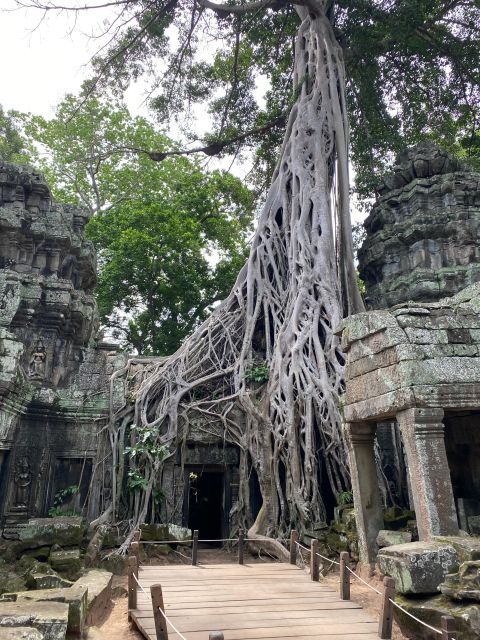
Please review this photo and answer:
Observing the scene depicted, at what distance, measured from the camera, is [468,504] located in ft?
15.8

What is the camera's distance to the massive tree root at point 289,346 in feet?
22.2

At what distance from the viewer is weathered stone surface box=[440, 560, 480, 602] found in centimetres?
283

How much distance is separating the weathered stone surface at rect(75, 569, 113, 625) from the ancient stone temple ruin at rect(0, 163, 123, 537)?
7.14ft

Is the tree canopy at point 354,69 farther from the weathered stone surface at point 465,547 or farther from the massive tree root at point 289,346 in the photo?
the weathered stone surface at point 465,547

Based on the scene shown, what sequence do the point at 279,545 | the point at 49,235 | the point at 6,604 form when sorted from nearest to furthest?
1. the point at 6,604
2. the point at 279,545
3. the point at 49,235

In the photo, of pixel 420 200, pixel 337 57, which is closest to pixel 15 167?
pixel 337 57

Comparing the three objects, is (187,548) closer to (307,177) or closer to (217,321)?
(217,321)

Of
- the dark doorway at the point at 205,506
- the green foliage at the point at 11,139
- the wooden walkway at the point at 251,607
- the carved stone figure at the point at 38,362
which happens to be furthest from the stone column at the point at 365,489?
the green foliage at the point at 11,139

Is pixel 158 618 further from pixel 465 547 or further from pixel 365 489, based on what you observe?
pixel 365 489

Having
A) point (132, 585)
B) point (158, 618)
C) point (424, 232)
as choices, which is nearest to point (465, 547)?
point (158, 618)

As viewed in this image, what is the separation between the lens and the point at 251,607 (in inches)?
147

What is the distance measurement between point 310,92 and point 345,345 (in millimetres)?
7674

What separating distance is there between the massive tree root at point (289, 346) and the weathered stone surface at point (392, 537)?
187 cm

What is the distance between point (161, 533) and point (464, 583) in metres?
4.04
